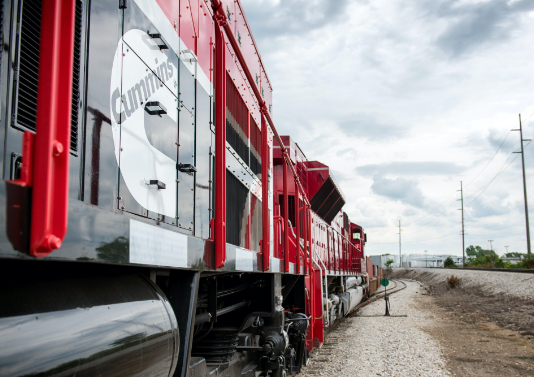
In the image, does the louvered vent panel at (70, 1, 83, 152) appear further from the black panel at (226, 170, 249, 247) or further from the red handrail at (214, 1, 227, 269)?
the black panel at (226, 170, 249, 247)

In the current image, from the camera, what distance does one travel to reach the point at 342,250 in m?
14.3

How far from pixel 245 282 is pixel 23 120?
3.63 m

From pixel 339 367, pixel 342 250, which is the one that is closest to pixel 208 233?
pixel 339 367

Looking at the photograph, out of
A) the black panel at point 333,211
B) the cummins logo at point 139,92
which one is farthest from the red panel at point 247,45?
the black panel at point 333,211

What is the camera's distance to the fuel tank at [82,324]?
1.04 metres

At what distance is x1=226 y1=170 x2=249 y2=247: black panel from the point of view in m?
3.63

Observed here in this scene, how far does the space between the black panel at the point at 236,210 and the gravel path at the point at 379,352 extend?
3.99 m

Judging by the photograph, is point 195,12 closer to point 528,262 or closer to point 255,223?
point 255,223

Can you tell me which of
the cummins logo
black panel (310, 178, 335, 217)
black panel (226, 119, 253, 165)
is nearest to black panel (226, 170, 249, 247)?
black panel (226, 119, 253, 165)

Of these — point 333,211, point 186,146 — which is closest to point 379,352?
point 333,211

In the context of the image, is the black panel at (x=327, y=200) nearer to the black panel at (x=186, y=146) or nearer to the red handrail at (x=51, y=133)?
the black panel at (x=186, y=146)

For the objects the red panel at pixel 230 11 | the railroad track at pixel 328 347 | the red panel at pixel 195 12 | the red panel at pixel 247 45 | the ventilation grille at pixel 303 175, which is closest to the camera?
the red panel at pixel 195 12

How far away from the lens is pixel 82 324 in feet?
4.09

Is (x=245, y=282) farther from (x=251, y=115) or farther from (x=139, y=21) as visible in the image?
(x=139, y=21)
